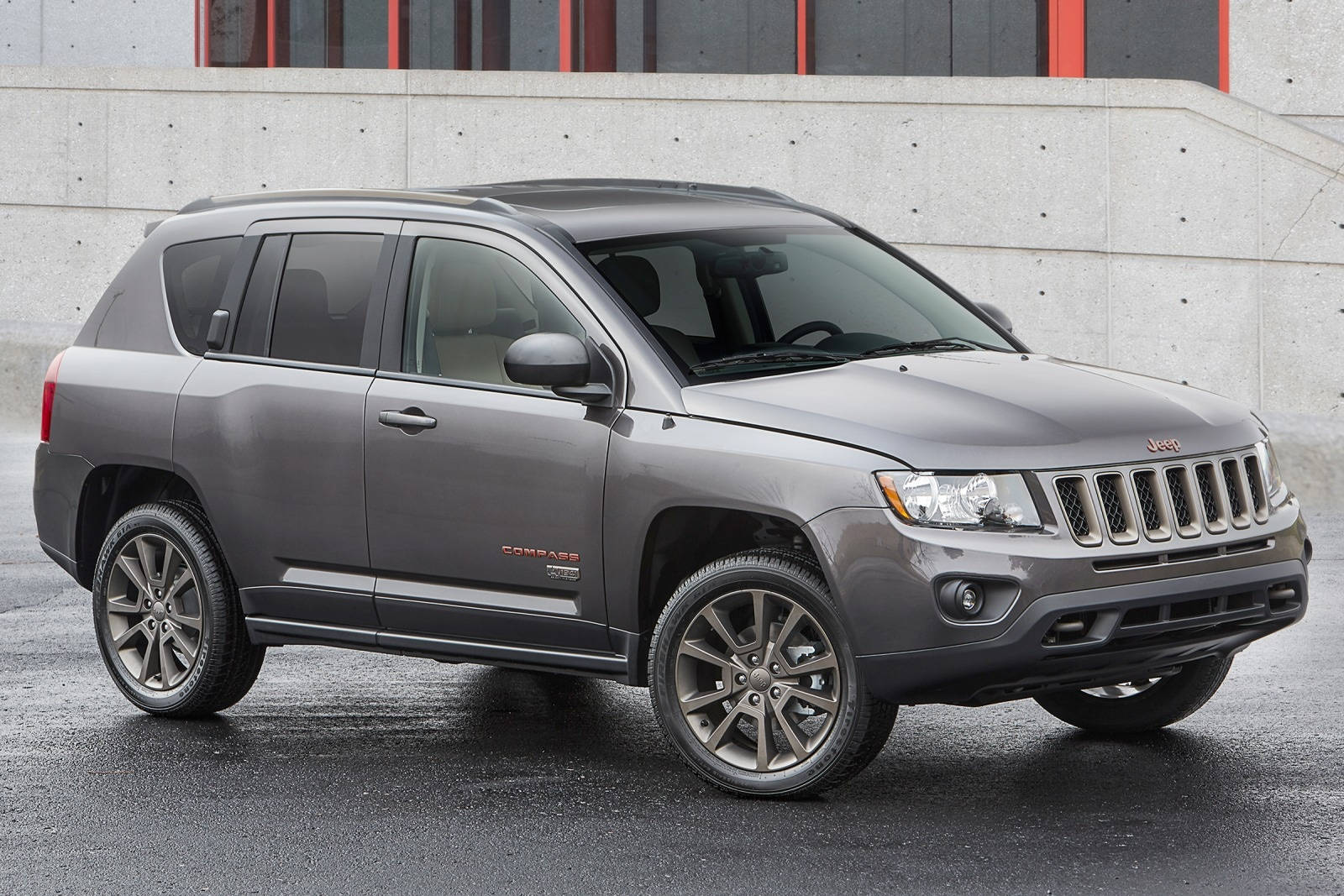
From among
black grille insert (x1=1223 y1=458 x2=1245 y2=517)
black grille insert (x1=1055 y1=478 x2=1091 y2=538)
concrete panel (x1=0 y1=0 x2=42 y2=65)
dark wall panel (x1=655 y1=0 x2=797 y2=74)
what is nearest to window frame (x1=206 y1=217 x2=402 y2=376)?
black grille insert (x1=1055 y1=478 x2=1091 y2=538)

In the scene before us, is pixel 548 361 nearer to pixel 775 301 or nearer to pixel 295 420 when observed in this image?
pixel 775 301

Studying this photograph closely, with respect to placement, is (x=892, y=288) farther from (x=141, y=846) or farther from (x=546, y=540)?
(x=141, y=846)

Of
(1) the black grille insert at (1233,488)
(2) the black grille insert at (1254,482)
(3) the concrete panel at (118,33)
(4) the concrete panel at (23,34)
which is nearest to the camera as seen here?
(1) the black grille insert at (1233,488)

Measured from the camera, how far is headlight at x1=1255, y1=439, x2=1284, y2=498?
21.7 ft

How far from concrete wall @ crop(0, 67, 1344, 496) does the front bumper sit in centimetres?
910

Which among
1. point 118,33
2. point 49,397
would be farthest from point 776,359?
point 118,33

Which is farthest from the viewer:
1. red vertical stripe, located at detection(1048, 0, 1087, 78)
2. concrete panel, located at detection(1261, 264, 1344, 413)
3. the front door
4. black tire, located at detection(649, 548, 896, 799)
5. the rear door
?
red vertical stripe, located at detection(1048, 0, 1087, 78)

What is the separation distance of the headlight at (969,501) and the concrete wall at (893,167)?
376 inches

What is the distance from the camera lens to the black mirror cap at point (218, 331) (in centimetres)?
767

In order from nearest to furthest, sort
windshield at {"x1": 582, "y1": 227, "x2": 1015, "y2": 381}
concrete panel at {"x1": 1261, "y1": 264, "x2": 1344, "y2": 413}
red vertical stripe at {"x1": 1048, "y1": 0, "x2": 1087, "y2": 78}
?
windshield at {"x1": 582, "y1": 227, "x2": 1015, "y2": 381}, concrete panel at {"x1": 1261, "y1": 264, "x2": 1344, "y2": 413}, red vertical stripe at {"x1": 1048, "y1": 0, "x2": 1087, "y2": 78}

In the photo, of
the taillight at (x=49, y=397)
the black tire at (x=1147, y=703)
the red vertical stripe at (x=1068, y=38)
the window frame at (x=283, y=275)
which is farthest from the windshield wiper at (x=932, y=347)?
the red vertical stripe at (x=1068, y=38)

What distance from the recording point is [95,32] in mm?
21781

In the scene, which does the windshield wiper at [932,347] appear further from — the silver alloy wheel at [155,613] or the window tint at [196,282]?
the silver alloy wheel at [155,613]

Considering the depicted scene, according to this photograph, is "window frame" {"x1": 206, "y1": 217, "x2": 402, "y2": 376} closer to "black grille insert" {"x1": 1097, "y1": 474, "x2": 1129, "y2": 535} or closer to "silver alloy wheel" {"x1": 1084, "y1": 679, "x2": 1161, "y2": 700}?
"black grille insert" {"x1": 1097, "y1": 474, "x2": 1129, "y2": 535}
